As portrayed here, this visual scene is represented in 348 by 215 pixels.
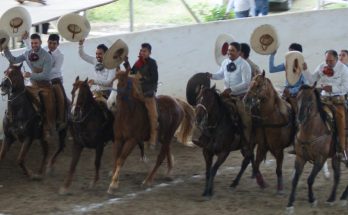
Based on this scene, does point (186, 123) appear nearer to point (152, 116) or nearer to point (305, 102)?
point (152, 116)

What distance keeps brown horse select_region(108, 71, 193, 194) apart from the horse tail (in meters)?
0.49

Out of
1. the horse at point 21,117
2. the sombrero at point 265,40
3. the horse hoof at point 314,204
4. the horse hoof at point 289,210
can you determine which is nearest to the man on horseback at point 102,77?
the horse at point 21,117

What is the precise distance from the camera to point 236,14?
72.6 ft

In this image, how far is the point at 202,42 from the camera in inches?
762

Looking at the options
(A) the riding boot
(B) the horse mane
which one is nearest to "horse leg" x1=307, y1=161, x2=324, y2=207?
(B) the horse mane

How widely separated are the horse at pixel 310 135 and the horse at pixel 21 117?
3.99 meters

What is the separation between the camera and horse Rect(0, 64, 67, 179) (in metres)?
14.1

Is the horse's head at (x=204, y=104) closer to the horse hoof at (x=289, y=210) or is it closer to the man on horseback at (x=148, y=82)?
the man on horseback at (x=148, y=82)

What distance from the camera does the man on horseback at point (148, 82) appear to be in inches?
558

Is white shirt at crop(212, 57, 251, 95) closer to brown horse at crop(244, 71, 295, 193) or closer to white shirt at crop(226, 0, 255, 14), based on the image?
brown horse at crop(244, 71, 295, 193)

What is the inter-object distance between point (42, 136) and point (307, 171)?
417cm

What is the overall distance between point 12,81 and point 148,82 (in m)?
1.95

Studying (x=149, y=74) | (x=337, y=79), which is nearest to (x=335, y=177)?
(x=337, y=79)

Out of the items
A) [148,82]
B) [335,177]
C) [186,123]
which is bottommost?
[335,177]
